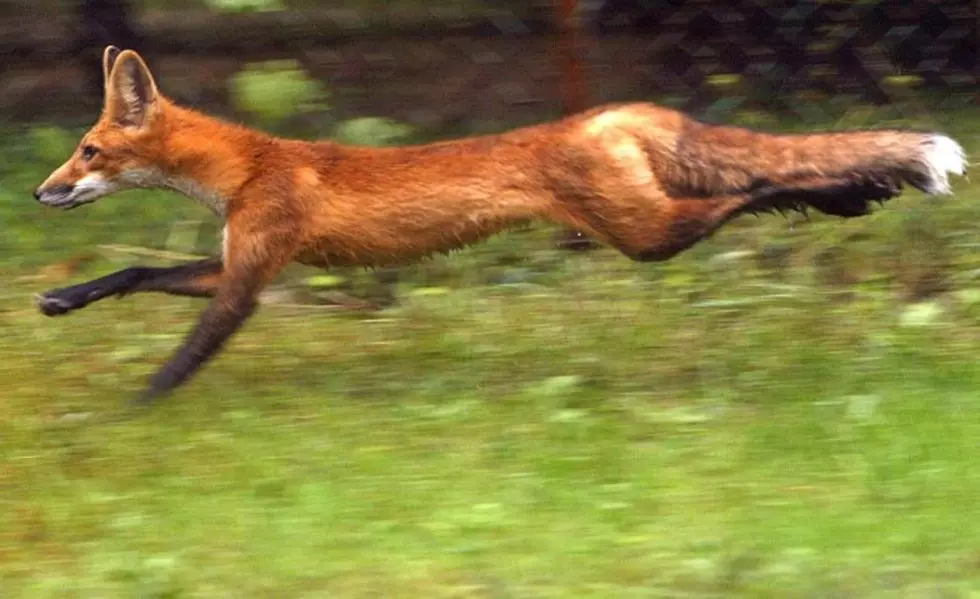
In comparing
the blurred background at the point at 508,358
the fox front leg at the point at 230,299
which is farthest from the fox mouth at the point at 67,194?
the blurred background at the point at 508,358

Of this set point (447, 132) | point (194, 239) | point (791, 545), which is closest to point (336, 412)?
point (791, 545)

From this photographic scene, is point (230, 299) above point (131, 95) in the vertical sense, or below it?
below

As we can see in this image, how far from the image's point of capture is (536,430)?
15.0 ft

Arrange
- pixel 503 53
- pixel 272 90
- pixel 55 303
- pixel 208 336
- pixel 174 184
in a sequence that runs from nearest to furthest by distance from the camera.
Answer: pixel 272 90, pixel 208 336, pixel 55 303, pixel 174 184, pixel 503 53

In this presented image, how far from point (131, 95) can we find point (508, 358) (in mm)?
1600

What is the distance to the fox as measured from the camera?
197 inches

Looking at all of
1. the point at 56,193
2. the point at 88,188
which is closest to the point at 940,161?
the point at 88,188

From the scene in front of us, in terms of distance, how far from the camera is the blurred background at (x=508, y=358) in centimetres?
372

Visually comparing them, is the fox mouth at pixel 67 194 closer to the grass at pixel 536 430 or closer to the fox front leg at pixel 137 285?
the fox front leg at pixel 137 285

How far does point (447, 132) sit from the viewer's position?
7809 mm

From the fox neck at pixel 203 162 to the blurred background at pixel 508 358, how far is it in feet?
0.94

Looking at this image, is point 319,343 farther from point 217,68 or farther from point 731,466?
point 217,68

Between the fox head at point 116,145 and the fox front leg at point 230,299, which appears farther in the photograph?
the fox head at point 116,145

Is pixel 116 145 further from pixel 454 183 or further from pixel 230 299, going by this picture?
pixel 454 183
